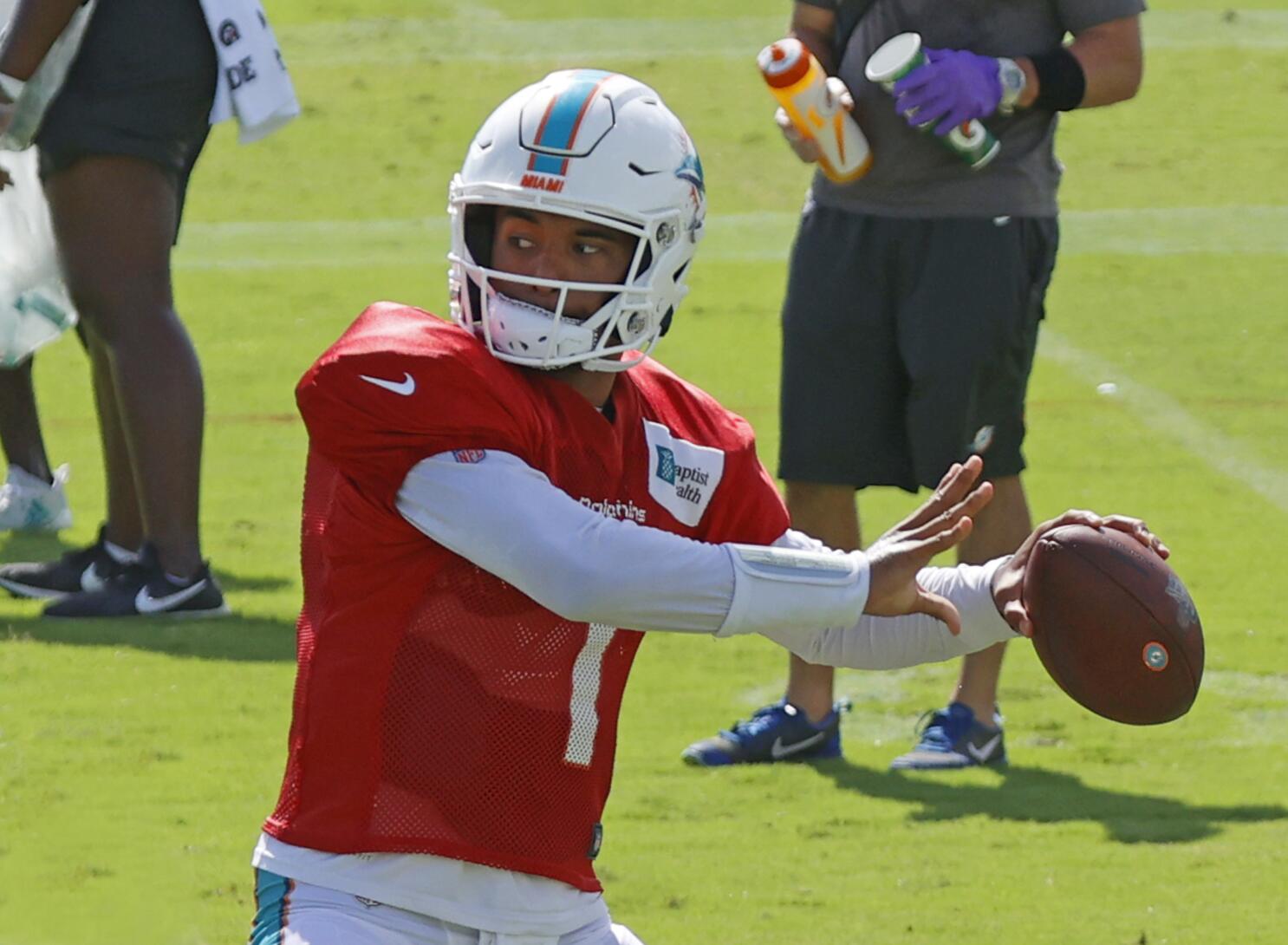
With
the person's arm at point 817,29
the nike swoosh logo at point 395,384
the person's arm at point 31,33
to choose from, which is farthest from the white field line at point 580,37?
the nike swoosh logo at point 395,384

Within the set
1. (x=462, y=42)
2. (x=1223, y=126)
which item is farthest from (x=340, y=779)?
(x=462, y=42)

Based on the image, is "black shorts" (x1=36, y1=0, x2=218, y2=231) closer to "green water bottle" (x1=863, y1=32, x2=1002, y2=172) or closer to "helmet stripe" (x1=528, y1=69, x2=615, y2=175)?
"green water bottle" (x1=863, y1=32, x2=1002, y2=172)

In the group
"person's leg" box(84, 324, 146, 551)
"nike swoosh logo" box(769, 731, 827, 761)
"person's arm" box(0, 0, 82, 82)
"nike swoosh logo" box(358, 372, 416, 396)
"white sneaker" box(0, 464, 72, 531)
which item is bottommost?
"white sneaker" box(0, 464, 72, 531)

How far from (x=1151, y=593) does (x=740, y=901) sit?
1.32m

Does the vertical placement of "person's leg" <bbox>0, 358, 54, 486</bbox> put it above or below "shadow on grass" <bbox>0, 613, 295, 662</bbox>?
below

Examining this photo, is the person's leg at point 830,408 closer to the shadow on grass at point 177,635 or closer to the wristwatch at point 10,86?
the shadow on grass at point 177,635

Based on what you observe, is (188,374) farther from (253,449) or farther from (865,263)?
(253,449)

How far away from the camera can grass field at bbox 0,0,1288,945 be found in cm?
442

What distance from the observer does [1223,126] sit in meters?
13.5

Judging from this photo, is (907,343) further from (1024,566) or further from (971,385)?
(1024,566)

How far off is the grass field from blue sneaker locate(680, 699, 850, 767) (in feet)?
0.17

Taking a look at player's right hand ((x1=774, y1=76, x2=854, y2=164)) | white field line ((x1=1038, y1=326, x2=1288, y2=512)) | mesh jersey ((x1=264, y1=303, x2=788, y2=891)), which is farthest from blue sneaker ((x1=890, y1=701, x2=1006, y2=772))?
white field line ((x1=1038, y1=326, x2=1288, y2=512))

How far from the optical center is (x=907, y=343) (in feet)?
17.3

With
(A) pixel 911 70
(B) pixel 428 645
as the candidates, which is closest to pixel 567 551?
(B) pixel 428 645
